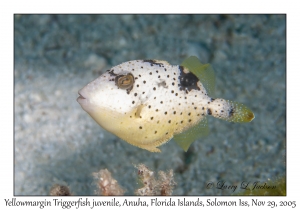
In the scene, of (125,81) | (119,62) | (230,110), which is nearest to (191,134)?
(230,110)

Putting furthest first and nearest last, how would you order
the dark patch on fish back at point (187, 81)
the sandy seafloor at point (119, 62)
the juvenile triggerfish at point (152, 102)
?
the sandy seafloor at point (119, 62)
the dark patch on fish back at point (187, 81)
the juvenile triggerfish at point (152, 102)

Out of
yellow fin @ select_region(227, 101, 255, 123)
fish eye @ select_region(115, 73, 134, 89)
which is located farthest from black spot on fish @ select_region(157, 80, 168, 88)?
yellow fin @ select_region(227, 101, 255, 123)

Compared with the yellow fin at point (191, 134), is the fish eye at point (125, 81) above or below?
above

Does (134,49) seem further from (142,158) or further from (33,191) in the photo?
(33,191)

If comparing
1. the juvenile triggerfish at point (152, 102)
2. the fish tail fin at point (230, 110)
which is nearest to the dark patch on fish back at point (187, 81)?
the juvenile triggerfish at point (152, 102)

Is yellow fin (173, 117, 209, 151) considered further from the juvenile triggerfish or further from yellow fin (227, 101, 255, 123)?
yellow fin (227, 101, 255, 123)

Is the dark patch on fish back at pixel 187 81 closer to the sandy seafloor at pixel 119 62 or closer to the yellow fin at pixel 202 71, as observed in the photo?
the yellow fin at pixel 202 71
